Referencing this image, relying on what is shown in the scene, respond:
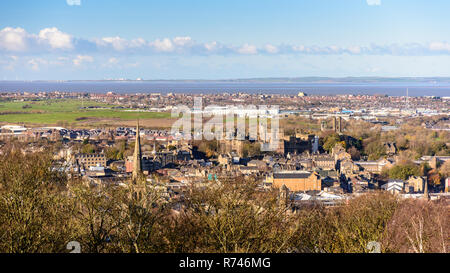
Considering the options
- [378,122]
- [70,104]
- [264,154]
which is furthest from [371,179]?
[70,104]

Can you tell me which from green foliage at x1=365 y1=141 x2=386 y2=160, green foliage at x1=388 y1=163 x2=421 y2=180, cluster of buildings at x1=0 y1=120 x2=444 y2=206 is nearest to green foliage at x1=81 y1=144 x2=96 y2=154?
cluster of buildings at x1=0 y1=120 x2=444 y2=206

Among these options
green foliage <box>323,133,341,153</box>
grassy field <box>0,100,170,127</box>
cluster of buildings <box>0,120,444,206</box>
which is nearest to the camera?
cluster of buildings <box>0,120,444,206</box>

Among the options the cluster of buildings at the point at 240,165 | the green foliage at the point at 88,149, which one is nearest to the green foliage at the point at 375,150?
the cluster of buildings at the point at 240,165

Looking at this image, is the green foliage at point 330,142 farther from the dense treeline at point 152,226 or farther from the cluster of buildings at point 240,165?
the dense treeline at point 152,226

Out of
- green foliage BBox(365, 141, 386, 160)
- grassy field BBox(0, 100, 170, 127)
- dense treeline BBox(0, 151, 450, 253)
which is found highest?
dense treeline BBox(0, 151, 450, 253)

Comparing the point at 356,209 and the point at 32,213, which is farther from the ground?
the point at 32,213

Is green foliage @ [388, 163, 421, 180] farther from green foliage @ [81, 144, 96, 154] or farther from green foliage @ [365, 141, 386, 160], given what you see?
green foliage @ [81, 144, 96, 154]

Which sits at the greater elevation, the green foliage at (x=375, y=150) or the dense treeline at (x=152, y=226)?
the dense treeline at (x=152, y=226)
